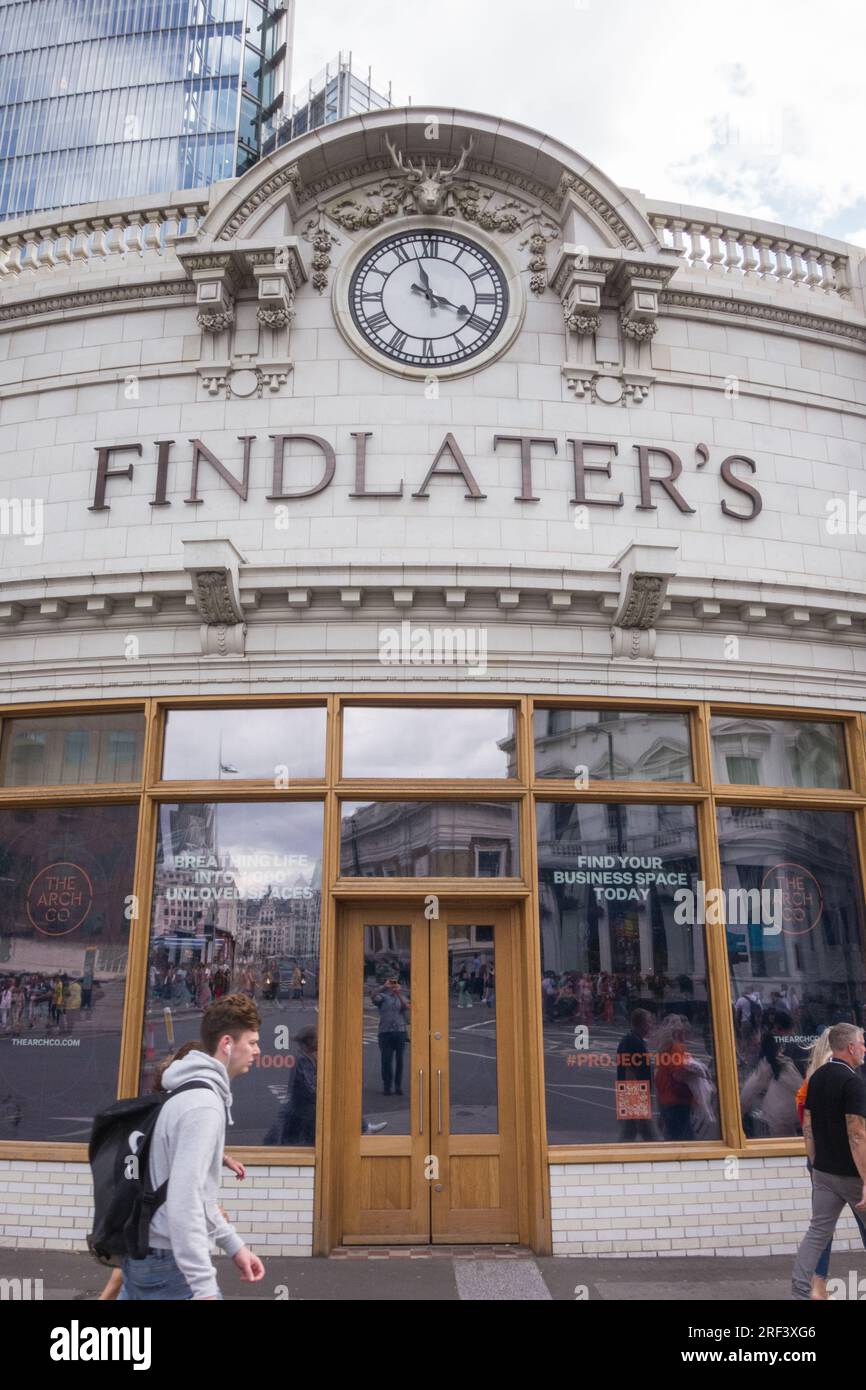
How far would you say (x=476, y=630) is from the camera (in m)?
8.53

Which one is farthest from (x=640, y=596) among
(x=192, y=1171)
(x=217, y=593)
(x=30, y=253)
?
(x=30, y=253)

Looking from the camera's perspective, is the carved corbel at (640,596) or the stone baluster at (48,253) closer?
the carved corbel at (640,596)

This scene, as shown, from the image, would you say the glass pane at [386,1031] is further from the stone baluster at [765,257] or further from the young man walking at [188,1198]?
the stone baluster at [765,257]

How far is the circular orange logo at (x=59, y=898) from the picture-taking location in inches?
328

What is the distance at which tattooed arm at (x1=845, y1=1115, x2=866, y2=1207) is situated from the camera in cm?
557

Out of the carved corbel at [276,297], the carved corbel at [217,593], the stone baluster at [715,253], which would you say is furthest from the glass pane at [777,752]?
the carved corbel at [276,297]

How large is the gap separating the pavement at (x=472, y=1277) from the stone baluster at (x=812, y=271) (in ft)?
31.0

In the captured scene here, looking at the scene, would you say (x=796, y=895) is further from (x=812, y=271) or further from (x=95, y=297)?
(x=95, y=297)

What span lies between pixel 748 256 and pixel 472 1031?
850 centimetres

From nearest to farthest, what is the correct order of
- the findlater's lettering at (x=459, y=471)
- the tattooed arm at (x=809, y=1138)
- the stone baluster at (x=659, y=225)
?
the tattooed arm at (x=809, y=1138)
the findlater's lettering at (x=459, y=471)
the stone baluster at (x=659, y=225)

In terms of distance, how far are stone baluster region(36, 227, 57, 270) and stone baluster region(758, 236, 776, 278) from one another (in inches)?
300

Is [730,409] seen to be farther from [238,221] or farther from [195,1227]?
[195,1227]

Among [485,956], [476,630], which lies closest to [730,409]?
[476,630]
